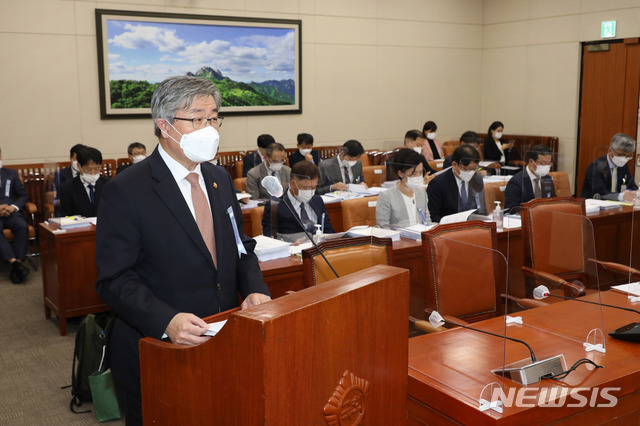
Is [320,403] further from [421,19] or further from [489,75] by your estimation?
[489,75]

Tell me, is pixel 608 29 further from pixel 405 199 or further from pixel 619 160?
pixel 405 199

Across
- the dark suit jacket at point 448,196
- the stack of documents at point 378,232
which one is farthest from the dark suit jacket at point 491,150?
the stack of documents at point 378,232

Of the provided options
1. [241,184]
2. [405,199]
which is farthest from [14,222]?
[405,199]

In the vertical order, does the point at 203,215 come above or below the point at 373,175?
above

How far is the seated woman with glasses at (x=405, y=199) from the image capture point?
15.1 ft

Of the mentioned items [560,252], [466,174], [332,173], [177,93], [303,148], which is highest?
[177,93]

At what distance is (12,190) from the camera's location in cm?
655

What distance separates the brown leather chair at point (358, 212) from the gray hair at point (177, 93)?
3141 millimetres

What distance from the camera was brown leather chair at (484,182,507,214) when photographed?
520 cm

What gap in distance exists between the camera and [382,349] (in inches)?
52.7

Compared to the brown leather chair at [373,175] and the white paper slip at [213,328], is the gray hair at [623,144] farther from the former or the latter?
the white paper slip at [213,328]

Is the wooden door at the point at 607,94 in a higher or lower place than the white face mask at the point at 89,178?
higher

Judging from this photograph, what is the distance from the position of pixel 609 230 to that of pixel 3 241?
5.43 meters

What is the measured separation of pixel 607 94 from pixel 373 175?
4.50 metres
